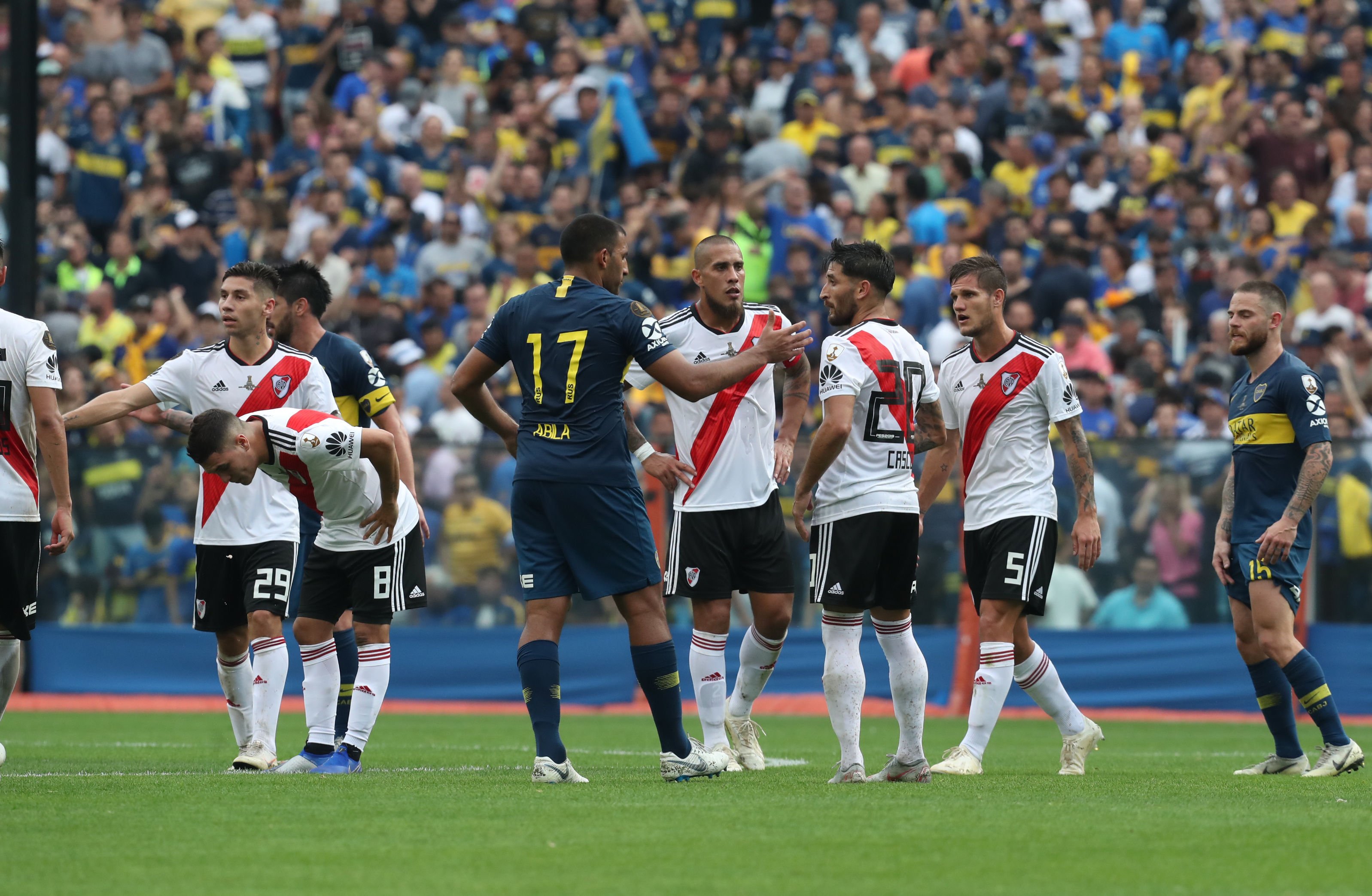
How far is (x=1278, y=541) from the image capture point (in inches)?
348

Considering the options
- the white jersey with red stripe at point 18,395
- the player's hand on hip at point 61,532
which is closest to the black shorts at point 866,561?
the player's hand on hip at point 61,532

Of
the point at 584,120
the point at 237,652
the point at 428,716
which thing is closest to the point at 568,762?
the point at 237,652

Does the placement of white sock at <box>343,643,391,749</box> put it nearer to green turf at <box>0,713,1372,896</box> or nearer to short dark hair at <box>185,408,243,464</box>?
green turf at <box>0,713,1372,896</box>

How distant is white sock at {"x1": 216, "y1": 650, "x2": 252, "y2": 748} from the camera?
9.68 meters

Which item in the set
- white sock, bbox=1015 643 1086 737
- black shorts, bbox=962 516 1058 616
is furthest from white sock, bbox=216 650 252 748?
white sock, bbox=1015 643 1086 737

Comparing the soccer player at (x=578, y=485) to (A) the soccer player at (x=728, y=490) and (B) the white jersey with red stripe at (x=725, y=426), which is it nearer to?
(A) the soccer player at (x=728, y=490)

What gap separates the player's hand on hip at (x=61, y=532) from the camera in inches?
325

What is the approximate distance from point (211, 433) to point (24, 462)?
119 centimetres

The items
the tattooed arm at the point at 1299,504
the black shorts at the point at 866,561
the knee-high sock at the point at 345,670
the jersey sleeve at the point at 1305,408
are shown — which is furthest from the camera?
the knee-high sock at the point at 345,670

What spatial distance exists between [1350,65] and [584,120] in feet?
31.3

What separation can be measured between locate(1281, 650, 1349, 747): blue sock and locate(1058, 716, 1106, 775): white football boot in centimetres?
110

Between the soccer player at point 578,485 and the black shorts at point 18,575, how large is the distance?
2.31 meters

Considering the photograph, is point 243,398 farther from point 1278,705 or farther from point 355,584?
point 1278,705

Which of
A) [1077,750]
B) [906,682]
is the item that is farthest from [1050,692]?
[906,682]
